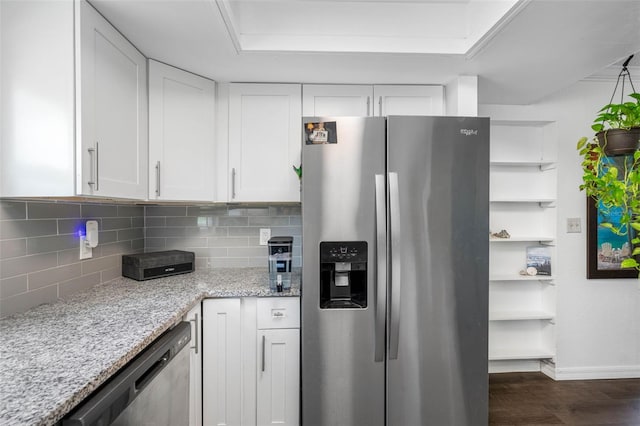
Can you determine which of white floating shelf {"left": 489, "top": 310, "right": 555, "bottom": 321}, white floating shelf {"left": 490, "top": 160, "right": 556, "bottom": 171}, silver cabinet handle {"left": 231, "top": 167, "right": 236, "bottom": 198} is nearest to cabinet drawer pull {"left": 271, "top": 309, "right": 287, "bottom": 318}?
silver cabinet handle {"left": 231, "top": 167, "right": 236, "bottom": 198}

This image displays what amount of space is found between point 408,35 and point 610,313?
9.16ft

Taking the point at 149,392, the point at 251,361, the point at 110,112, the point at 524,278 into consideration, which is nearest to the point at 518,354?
the point at 524,278

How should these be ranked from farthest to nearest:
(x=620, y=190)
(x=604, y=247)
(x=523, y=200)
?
(x=604, y=247), (x=523, y=200), (x=620, y=190)

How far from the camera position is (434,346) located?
1618 mm

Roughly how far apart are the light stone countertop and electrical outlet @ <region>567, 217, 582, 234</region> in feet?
7.59

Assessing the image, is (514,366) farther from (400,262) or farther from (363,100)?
(363,100)

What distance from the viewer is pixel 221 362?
1721 millimetres

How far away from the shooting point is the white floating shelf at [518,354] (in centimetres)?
254

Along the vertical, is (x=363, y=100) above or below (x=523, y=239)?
above

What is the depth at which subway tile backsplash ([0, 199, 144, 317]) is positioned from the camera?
1259 mm

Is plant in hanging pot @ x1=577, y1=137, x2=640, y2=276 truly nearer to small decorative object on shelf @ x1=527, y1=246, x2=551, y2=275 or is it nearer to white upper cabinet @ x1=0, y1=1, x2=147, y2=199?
small decorative object on shelf @ x1=527, y1=246, x2=551, y2=275

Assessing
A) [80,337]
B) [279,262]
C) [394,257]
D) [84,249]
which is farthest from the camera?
[279,262]

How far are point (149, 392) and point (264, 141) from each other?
148 cm

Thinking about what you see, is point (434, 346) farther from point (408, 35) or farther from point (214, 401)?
point (408, 35)
